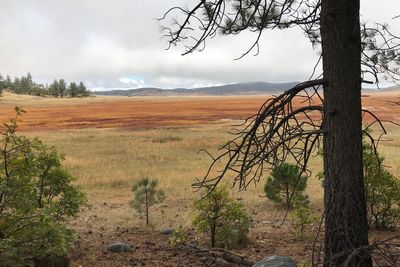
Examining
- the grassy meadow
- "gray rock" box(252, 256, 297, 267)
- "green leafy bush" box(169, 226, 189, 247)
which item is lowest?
the grassy meadow

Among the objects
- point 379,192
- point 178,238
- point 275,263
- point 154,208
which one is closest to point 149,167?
point 154,208

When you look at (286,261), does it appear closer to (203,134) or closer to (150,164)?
(150,164)

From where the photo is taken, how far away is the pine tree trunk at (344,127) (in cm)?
360

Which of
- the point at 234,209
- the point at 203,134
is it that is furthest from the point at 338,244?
the point at 203,134

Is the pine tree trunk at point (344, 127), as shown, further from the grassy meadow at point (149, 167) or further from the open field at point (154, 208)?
the open field at point (154, 208)

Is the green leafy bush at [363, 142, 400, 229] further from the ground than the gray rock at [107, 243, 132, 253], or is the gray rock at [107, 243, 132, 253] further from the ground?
the green leafy bush at [363, 142, 400, 229]

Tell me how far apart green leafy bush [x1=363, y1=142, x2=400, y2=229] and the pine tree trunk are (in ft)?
18.2

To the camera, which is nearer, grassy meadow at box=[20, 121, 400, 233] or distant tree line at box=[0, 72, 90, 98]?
grassy meadow at box=[20, 121, 400, 233]

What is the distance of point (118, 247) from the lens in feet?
29.5

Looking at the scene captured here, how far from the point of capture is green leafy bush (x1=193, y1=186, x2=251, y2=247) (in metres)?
8.76

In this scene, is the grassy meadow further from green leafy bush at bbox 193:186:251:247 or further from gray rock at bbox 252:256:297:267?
gray rock at bbox 252:256:297:267

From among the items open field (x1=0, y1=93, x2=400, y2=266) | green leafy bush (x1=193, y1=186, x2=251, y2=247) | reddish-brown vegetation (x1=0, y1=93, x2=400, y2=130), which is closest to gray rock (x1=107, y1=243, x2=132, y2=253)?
open field (x1=0, y1=93, x2=400, y2=266)

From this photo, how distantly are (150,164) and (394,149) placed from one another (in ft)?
46.2

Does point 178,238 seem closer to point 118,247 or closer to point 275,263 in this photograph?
point 118,247
